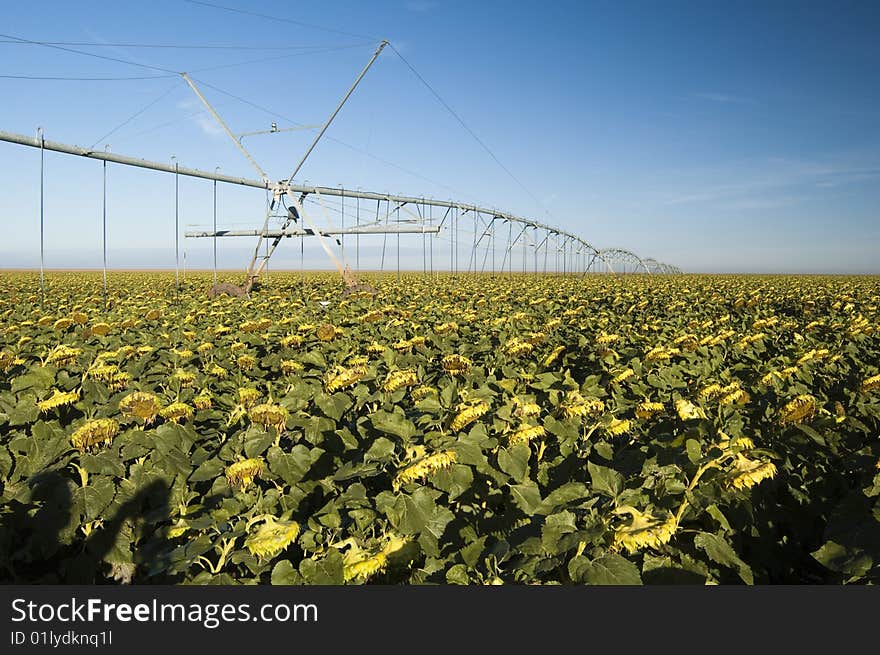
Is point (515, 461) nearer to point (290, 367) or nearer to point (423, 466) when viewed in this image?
point (423, 466)

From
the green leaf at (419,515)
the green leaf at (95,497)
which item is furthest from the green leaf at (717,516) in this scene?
the green leaf at (95,497)

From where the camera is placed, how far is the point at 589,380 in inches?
157

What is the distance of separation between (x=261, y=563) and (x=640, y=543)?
1.40m

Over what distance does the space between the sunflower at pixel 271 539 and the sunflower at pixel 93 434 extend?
1.27m

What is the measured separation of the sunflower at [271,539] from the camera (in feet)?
6.22

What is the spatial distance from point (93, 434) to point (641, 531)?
8.83 feet

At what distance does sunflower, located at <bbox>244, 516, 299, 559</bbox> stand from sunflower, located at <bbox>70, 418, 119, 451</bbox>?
127cm

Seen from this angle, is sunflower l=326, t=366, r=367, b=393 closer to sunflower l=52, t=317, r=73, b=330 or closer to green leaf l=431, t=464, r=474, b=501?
green leaf l=431, t=464, r=474, b=501

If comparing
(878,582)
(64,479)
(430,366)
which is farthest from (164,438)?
(878,582)

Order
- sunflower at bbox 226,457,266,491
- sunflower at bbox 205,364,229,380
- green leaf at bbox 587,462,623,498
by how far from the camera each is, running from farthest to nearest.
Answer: sunflower at bbox 205,364,229,380 → sunflower at bbox 226,457,266,491 → green leaf at bbox 587,462,623,498

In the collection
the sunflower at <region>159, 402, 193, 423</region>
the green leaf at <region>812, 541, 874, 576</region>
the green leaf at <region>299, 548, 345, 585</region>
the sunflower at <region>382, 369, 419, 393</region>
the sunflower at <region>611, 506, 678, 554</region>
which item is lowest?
the green leaf at <region>299, 548, 345, 585</region>

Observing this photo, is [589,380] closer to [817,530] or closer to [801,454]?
[801,454]

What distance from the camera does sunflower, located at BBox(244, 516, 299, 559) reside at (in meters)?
1.89

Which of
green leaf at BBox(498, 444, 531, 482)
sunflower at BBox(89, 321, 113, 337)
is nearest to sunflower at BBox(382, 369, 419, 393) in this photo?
green leaf at BBox(498, 444, 531, 482)
